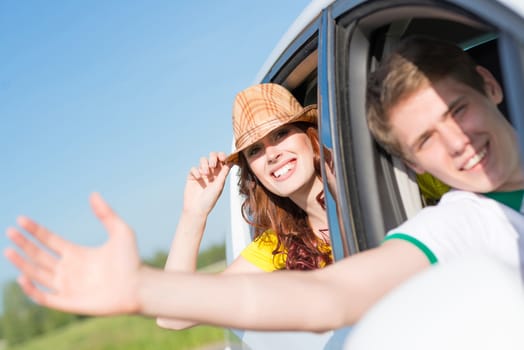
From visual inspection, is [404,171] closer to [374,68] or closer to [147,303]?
[374,68]

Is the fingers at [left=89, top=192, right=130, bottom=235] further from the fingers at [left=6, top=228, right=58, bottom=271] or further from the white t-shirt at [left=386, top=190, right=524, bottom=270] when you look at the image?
the white t-shirt at [left=386, top=190, right=524, bottom=270]

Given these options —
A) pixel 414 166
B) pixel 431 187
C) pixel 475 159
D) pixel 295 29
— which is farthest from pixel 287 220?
pixel 475 159

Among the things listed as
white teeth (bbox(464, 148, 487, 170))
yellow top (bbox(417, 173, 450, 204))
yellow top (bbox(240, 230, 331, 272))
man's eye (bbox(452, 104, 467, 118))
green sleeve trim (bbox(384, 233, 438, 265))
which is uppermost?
man's eye (bbox(452, 104, 467, 118))

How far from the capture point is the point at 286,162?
3.05 m

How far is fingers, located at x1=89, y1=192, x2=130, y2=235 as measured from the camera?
1.53 m

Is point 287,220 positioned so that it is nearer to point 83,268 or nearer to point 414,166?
point 414,166

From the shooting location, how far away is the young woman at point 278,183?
305 cm

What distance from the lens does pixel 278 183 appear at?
3.06 m

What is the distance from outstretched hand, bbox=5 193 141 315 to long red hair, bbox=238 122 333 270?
153 cm

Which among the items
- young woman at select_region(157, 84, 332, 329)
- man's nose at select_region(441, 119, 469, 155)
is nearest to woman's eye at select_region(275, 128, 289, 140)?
young woman at select_region(157, 84, 332, 329)

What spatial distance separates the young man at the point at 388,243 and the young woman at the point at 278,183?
931 millimetres

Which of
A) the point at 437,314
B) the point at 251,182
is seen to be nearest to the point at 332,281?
the point at 437,314

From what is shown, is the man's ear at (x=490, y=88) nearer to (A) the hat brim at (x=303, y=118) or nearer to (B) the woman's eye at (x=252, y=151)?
(A) the hat brim at (x=303, y=118)

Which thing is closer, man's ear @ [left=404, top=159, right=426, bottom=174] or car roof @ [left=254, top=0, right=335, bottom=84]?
man's ear @ [left=404, top=159, right=426, bottom=174]
